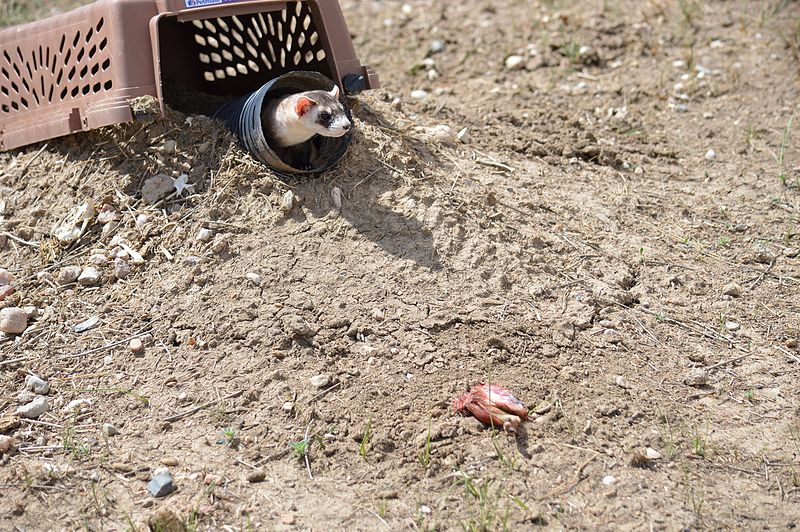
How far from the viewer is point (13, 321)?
11.6 ft

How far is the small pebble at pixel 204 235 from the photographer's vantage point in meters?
3.66

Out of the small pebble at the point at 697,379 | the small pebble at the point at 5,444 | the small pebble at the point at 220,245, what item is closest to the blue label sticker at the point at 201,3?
the small pebble at the point at 220,245

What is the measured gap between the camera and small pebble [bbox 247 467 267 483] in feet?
9.46

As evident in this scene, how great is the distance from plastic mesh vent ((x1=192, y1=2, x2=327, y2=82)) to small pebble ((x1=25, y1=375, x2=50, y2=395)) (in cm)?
200

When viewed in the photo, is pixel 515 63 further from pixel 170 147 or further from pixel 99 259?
pixel 99 259

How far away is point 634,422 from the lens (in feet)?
10.3

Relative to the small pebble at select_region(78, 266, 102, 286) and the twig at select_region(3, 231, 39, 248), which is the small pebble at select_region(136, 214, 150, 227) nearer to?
the small pebble at select_region(78, 266, 102, 286)

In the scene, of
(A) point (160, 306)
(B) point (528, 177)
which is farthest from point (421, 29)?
(A) point (160, 306)

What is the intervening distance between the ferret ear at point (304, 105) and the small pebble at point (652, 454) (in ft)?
6.35

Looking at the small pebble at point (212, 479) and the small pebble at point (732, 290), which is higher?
the small pebble at point (212, 479)

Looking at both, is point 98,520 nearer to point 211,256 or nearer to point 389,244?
point 211,256

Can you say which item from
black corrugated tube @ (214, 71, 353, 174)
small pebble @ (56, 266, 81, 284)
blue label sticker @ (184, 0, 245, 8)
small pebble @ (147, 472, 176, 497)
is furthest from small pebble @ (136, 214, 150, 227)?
small pebble @ (147, 472, 176, 497)

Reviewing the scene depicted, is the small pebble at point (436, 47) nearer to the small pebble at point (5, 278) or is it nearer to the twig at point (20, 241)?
the twig at point (20, 241)

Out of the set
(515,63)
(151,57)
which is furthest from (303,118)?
(515,63)
